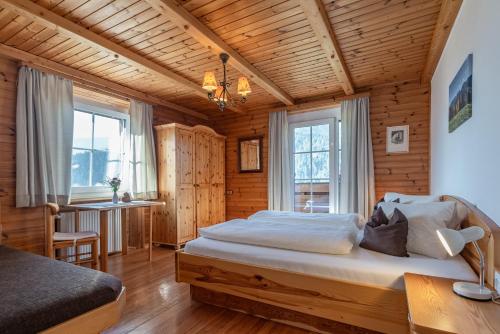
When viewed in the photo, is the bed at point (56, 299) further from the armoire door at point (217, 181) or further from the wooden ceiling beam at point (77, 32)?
the armoire door at point (217, 181)

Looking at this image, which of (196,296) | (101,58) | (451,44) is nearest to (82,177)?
(101,58)

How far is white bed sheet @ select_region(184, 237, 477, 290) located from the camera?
1507 mm

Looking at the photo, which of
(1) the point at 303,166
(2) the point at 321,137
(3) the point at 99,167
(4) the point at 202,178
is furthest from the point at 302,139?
(3) the point at 99,167

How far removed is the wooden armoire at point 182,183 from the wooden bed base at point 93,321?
102 inches

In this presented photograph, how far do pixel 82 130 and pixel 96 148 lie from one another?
11.5 inches

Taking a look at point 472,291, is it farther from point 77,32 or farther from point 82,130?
point 82,130

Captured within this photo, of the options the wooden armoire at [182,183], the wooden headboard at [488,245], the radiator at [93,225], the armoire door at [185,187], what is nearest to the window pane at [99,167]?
the radiator at [93,225]

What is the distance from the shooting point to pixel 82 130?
11.5 ft

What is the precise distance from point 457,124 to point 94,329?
8.99ft

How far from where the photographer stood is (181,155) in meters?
4.08

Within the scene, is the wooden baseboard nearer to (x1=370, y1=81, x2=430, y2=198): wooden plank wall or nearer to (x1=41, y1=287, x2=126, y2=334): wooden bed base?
(x1=41, y1=287, x2=126, y2=334): wooden bed base

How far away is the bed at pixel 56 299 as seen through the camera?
3.51 feet

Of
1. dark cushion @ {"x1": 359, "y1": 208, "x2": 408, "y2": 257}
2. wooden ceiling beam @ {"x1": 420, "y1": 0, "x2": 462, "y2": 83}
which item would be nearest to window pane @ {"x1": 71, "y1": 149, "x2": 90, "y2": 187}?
dark cushion @ {"x1": 359, "y1": 208, "x2": 408, "y2": 257}

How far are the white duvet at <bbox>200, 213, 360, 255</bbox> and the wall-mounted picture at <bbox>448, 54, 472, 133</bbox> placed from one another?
1.15 meters
